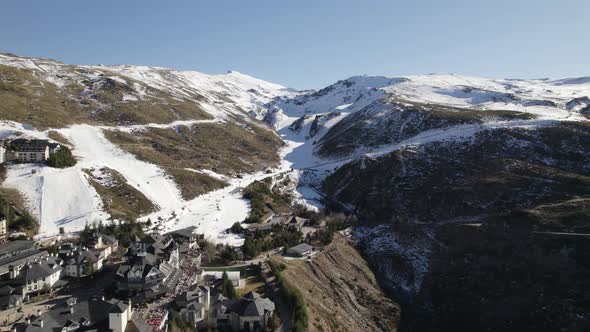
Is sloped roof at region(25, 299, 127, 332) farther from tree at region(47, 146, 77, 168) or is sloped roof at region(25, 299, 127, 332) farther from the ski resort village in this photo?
tree at region(47, 146, 77, 168)

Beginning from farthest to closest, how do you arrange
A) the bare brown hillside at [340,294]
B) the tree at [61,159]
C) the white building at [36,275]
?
the tree at [61,159], the bare brown hillside at [340,294], the white building at [36,275]

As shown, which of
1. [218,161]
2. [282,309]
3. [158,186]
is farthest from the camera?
[218,161]

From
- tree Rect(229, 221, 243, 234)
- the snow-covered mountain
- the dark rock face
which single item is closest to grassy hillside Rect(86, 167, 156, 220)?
the snow-covered mountain

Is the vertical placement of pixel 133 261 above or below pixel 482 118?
below

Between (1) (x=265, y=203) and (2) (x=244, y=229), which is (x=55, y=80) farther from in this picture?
(2) (x=244, y=229)

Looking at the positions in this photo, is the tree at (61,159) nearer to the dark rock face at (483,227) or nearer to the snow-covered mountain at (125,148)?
the snow-covered mountain at (125,148)

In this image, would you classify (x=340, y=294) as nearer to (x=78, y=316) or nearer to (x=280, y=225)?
(x=280, y=225)

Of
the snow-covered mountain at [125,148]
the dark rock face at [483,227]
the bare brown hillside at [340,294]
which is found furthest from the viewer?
the snow-covered mountain at [125,148]

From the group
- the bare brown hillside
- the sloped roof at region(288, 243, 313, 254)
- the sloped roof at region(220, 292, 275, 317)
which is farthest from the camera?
the sloped roof at region(288, 243, 313, 254)

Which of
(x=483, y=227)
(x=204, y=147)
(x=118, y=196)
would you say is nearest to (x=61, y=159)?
(x=118, y=196)

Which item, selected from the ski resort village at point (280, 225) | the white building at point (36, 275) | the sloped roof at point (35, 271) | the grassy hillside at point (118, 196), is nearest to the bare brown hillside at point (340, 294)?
the ski resort village at point (280, 225)

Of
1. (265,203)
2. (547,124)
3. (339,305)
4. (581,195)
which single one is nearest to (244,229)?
(265,203)
